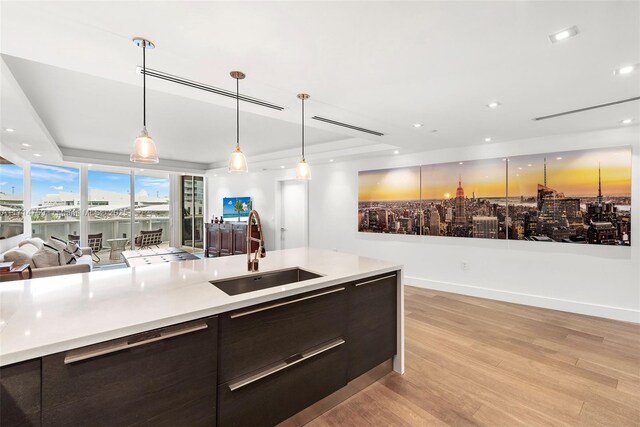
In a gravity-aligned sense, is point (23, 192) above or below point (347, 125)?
below

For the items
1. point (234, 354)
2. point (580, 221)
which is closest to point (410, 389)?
point (234, 354)

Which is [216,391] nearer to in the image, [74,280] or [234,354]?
[234,354]

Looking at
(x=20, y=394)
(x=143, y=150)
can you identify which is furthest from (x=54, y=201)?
(x=20, y=394)

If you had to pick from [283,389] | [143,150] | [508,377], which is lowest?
[508,377]

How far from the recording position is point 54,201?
6.54 m

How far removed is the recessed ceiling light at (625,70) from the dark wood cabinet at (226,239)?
6.39 metres

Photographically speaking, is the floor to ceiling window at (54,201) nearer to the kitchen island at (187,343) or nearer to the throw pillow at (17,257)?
the throw pillow at (17,257)

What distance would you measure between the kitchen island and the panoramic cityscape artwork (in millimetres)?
2842

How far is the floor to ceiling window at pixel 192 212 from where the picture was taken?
A: 29.7 feet

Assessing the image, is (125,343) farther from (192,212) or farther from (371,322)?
(192,212)

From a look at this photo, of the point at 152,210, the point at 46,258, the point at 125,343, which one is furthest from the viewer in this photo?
the point at 152,210

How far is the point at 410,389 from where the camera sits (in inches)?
87.1

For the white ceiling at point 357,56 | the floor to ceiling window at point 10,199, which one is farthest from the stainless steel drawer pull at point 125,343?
the floor to ceiling window at point 10,199

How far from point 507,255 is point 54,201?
9.18 meters
